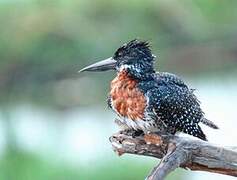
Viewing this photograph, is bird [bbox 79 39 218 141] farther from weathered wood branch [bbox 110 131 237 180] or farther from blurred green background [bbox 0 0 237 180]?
blurred green background [bbox 0 0 237 180]

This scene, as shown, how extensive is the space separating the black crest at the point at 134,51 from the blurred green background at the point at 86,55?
5.53ft

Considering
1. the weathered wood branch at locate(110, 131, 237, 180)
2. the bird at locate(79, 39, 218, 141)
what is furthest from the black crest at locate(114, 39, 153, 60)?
the weathered wood branch at locate(110, 131, 237, 180)

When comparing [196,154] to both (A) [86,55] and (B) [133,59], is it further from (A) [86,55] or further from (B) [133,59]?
(A) [86,55]

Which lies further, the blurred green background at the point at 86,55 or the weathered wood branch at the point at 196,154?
the blurred green background at the point at 86,55

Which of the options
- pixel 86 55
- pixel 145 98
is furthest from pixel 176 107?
pixel 86 55

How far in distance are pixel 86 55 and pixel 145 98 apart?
7.06ft

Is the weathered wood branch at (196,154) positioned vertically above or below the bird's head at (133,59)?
below

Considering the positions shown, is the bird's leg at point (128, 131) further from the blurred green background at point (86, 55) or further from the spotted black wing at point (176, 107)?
the blurred green background at point (86, 55)

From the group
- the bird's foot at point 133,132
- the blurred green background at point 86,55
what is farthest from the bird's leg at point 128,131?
the blurred green background at point 86,55

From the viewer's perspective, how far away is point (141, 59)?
1.16 m

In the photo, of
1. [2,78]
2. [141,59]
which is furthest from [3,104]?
[141,59]

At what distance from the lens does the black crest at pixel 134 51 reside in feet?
3.77

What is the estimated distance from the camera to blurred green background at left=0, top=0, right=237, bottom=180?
307 centimetres

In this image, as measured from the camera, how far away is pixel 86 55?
329 centimetres
